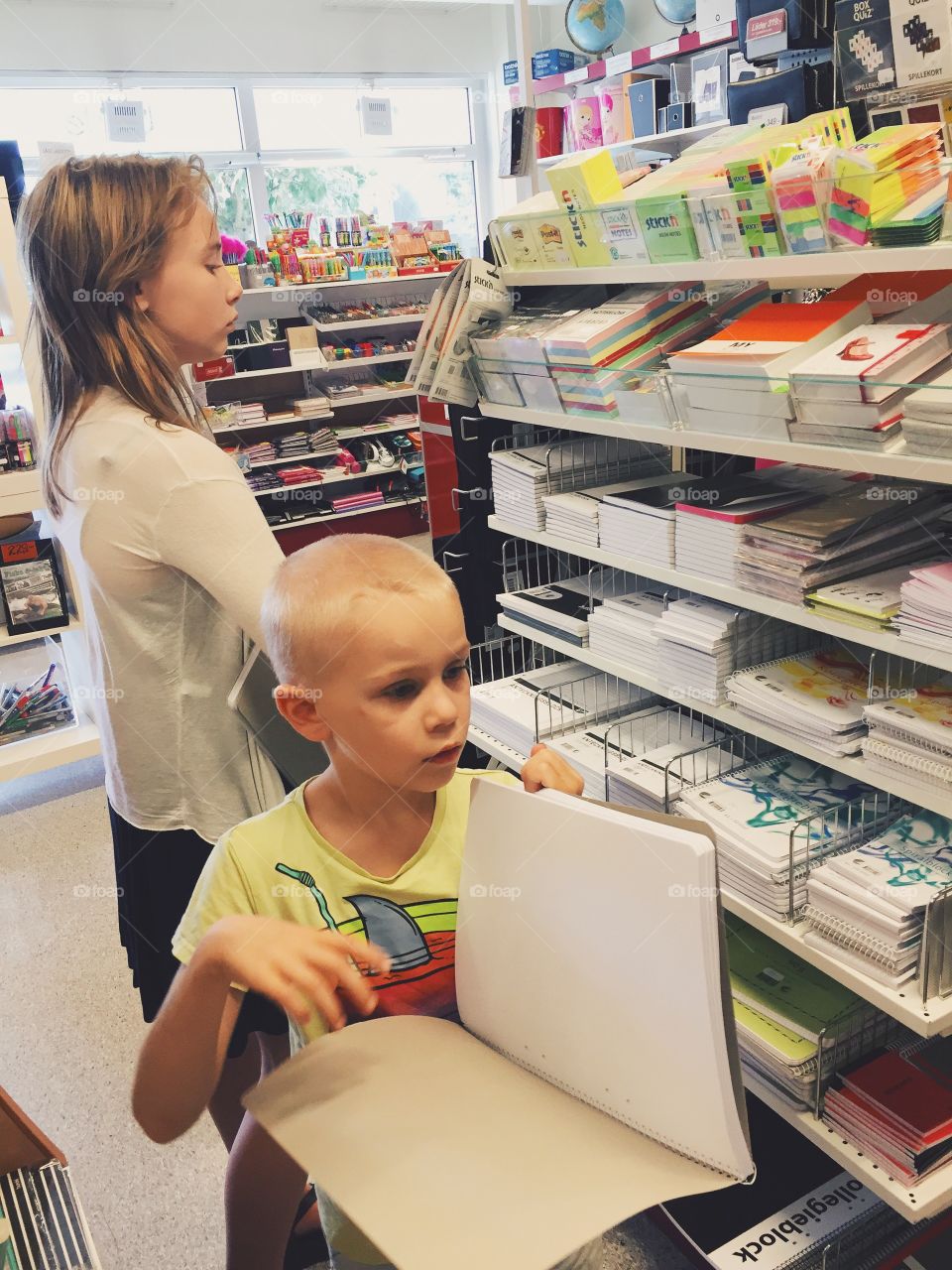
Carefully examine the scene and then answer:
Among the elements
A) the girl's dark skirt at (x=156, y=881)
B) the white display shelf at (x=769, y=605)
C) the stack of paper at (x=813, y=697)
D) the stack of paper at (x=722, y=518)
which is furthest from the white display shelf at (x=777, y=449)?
the girl's dark skirt at (x=156, y=881)

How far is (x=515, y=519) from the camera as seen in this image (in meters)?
2.45

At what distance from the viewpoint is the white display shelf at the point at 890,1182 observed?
143 centimetres

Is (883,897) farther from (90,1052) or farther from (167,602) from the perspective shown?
(90,1052)

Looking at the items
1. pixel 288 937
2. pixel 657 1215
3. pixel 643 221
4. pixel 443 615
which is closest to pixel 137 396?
pixel 443 615

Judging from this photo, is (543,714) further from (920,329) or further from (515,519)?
(920,329)

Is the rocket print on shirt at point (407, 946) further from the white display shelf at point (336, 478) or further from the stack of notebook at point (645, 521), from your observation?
the white display shelf at point (336, 478)

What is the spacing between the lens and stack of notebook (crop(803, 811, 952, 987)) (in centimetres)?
142

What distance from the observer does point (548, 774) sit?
3.31ft

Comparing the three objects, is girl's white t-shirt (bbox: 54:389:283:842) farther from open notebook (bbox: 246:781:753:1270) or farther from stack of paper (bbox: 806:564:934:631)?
stack of paper (bbox: 806:564:934:631)

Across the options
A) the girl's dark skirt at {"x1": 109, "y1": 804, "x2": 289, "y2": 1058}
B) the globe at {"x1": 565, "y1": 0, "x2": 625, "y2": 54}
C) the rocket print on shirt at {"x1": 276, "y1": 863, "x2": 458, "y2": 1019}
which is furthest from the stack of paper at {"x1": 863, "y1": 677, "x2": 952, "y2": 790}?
the globe at {"x1": 565, "y1": 0, "x2": 625, "y2": 54}

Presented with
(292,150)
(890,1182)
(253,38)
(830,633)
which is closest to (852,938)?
(890,1182)

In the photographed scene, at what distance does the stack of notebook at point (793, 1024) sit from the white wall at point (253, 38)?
671cm

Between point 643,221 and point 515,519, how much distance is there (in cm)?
83

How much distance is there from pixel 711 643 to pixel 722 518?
9.4 inches
